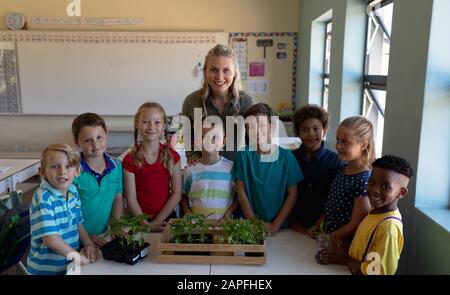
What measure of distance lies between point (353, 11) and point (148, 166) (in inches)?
74.5

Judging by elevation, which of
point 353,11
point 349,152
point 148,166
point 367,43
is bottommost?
point 148,166

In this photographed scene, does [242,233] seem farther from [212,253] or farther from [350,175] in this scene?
[350,175]

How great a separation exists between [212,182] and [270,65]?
3368 millimetres

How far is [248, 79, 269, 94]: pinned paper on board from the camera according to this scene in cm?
498

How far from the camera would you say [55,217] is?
59.5 inches

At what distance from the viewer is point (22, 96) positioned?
16.4ft

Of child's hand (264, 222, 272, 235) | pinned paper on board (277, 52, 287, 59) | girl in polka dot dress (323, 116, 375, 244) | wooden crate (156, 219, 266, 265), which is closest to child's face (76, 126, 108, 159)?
wooden crate (156, 219, 266, 265)

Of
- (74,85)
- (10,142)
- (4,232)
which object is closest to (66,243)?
(4,232)

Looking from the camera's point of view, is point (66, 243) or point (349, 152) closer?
point (66, 243)

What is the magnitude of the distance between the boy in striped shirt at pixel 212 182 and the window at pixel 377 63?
109cm

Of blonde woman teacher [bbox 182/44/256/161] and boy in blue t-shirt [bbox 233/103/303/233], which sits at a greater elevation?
blonde woman teacher [bbox 182/44/256/161]

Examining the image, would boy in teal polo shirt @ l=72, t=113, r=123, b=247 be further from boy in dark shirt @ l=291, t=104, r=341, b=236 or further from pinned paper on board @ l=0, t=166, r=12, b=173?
pinned paper on board @ l=0, t=166, r=12, b=173
